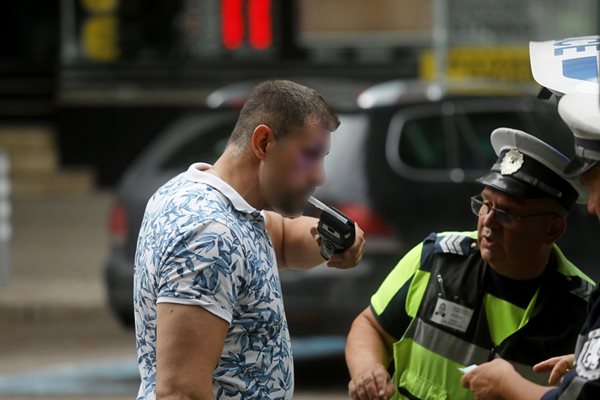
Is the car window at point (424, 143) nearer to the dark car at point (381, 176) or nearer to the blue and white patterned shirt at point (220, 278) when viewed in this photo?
the dark car at point (381, 176)

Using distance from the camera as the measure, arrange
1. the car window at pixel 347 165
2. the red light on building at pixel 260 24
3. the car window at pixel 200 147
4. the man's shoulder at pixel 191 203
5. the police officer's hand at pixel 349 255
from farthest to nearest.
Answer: the red light on building at pixel 260 24
the car window at pixel 200 147
the car window at pixel 347 165
the police officer's hand at pixel 349 255
the man's shoulder at pixel 191 203

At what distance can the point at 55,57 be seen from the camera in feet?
64.6

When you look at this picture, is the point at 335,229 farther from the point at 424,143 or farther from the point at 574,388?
the point at 424,143

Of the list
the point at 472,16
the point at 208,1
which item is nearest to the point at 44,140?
the point at 208,1

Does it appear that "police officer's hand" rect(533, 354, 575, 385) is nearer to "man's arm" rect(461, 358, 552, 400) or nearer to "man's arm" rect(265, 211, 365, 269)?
"man's arm" rect(461, 358, 552, 400)

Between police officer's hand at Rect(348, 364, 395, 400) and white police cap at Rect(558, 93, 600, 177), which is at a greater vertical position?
white police cap at Rect(558, 93, 600, 177)

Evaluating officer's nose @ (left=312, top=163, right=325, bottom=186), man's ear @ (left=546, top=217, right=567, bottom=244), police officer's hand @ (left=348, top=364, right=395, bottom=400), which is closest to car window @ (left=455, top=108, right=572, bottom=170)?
man's ear @ (left=546, top=217, right=567, bottom=244)

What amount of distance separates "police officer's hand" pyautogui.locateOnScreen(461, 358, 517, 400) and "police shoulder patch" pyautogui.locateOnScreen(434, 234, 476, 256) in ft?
1.92

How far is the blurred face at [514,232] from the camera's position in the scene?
138 inches

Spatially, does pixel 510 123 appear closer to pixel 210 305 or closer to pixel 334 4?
pixel 210 305

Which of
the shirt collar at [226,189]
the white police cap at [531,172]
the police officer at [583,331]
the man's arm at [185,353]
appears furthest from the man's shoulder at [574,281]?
the man's arm at [185,353]

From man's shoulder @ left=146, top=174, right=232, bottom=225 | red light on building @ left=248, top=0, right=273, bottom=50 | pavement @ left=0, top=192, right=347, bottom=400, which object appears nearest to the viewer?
man's shoulder @ left=146, top=174, right=232, bottom=225

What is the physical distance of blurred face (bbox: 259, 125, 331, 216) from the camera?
3.27 metres

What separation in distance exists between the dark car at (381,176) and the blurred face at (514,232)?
14.4ft
